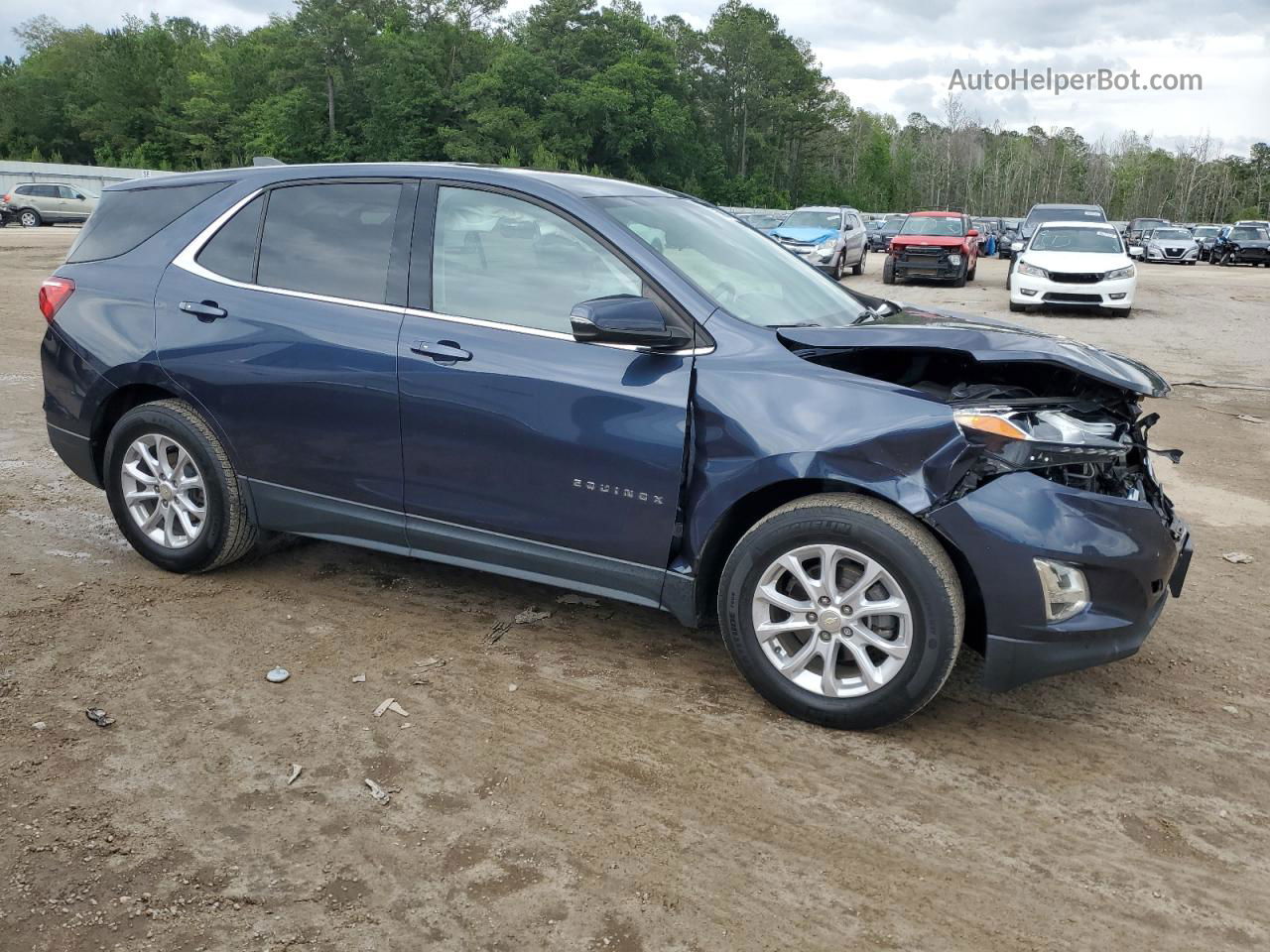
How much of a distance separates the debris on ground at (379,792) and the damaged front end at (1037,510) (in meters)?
1.86

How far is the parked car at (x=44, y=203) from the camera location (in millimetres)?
37719

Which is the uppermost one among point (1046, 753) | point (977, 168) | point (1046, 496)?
point (977, 168)

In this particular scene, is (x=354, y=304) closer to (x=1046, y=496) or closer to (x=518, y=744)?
(x=518, y=744)

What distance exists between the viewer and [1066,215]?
23.1 m

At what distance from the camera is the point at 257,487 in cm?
452

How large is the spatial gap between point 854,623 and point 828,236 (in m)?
21.3

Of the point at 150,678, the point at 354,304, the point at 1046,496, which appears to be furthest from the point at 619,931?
the point at 354,304

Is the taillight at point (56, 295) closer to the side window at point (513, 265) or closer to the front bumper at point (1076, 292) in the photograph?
the side window at point (513, 265)

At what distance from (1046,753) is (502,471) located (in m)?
2.12

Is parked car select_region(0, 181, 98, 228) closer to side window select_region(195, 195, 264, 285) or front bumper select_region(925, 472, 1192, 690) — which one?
side window select_region(195, 195, 264, 285)

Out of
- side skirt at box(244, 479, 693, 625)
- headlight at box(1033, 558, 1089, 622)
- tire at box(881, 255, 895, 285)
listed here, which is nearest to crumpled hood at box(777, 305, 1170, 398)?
headlight at box(1033, 558, 1089, 622)

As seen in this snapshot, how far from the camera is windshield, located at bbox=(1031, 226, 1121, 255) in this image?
18.2m

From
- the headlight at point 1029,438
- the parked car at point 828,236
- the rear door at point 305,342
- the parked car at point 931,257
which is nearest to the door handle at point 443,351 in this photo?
the rear door at point 305,342

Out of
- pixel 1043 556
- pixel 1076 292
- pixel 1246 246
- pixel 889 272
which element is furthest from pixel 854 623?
pixel 1246 246
